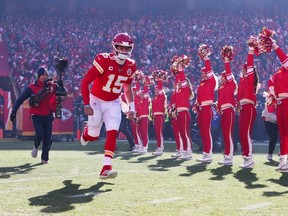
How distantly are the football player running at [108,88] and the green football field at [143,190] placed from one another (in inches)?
25.5

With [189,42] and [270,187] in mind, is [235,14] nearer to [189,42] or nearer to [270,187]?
[189,42]

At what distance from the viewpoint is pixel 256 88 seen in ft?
35.1

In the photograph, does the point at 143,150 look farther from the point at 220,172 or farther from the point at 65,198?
the point at 65,198

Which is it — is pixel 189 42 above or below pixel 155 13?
below

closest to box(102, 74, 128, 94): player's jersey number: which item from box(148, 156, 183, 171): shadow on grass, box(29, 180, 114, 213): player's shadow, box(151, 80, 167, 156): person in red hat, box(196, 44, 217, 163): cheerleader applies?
box(29, 180, 114, 213): player's shadow

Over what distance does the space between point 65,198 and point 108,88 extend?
2.54 meters

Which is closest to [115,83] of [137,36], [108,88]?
[108,88]

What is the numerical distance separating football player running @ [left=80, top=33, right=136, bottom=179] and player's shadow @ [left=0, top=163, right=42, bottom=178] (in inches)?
57.5

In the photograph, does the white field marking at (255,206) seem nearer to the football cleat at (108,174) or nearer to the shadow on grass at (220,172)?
the shadow on grass at (220,172)

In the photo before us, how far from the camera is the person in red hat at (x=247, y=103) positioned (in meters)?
10.6

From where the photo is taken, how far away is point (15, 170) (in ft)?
33.2

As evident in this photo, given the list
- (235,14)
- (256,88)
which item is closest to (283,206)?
(256,88)

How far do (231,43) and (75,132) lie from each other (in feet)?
44.7

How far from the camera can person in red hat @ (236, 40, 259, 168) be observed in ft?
34.7
